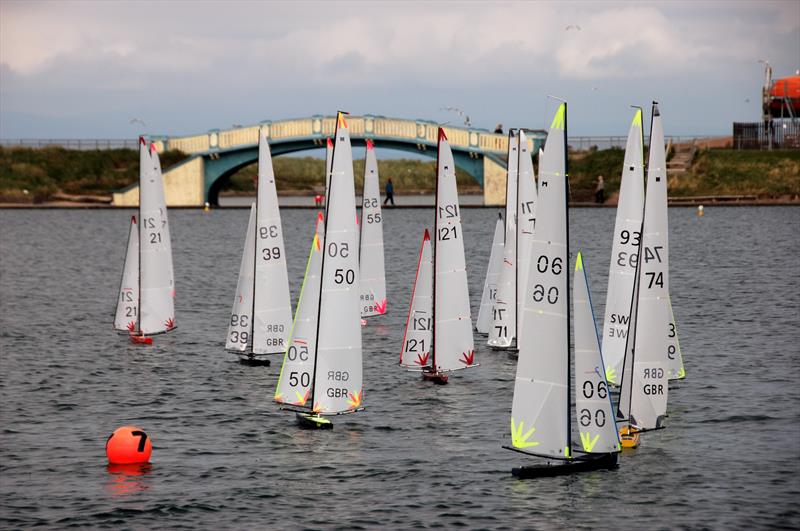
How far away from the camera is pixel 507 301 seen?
139 ft

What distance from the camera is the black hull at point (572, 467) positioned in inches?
1091

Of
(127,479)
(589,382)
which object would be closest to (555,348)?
(589,382)

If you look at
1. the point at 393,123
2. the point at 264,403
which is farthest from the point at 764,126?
the point at 264,403

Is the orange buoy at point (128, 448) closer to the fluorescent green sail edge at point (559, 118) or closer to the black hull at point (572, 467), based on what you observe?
the black hull at point (572, 467)

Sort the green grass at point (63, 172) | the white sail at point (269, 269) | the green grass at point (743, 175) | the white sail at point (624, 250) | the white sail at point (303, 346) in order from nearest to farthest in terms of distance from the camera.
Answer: the white sail at point (624, 250)
the white sail at point (303, 346)
the white sail at point (269, 269)
the green grass at point (743, 175)
the green grass at point (63, 172)

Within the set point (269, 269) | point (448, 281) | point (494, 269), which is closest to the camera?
point (448, 281)

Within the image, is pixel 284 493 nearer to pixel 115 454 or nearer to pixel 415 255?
pixel 115 454

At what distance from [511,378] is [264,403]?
327 inches

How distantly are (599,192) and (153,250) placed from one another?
88.4 meters

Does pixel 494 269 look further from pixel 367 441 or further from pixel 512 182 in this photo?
pixel 367 441

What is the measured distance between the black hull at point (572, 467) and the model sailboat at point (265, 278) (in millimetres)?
13572

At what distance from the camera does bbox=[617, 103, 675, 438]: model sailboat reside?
28.6 meters

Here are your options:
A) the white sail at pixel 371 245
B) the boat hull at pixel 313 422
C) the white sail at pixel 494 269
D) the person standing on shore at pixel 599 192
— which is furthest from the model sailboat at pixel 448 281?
the person standing on shore at pixel 599 192

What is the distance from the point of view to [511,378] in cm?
4056
